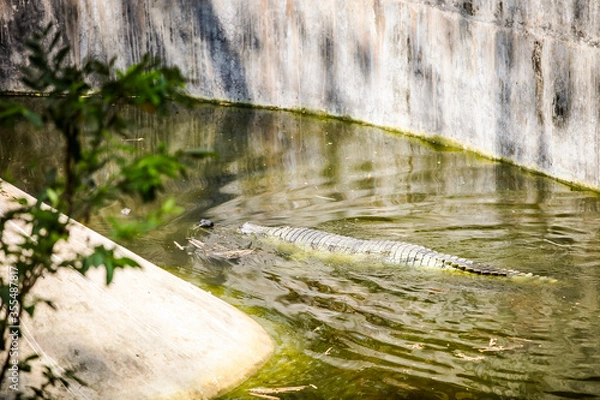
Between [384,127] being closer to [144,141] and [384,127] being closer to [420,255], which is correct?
[144,141]

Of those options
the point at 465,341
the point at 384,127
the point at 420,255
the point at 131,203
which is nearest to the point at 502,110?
the point at 384,127

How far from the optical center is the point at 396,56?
36.0 feet

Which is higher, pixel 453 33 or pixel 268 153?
pixel 453 33

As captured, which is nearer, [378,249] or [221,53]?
[378,249]

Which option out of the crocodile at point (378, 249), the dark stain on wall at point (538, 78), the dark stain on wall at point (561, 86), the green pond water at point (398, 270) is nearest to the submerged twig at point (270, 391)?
the green pond water at point (398, 270)

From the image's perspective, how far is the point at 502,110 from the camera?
9.27 meters

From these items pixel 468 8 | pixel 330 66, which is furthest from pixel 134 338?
pixel 330 66

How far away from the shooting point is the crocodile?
6.09 m

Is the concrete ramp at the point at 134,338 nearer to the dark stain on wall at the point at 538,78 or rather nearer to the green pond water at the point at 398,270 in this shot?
the green pond water at the point at 398,270

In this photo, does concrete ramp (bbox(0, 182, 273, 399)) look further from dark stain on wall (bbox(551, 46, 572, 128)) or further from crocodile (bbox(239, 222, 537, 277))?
dark stain on wall (bbox(551, 46, 572, 128))

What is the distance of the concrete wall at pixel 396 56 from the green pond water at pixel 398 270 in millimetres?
415

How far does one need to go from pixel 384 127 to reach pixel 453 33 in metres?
1.79

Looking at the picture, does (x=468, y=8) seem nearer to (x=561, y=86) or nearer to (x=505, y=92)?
(x=505, y=92)

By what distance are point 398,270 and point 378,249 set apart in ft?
1.07
